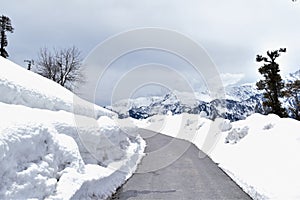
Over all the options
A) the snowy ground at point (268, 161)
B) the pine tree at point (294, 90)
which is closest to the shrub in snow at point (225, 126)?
the snowy ground at point (268, 161)

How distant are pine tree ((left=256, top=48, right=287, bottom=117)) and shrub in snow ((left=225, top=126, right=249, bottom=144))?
1617 cm

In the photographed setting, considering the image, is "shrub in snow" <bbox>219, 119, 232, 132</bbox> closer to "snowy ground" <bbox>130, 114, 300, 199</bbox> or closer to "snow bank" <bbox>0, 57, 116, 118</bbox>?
"snowy ground" <bbox>130, 114, 300, 199</bbox>

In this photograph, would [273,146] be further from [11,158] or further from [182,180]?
[11,158]

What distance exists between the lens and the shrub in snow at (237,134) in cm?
1689

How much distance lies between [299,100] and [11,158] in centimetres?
3417

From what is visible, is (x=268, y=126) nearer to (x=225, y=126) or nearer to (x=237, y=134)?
(x=237, y=134)

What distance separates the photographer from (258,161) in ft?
33.9

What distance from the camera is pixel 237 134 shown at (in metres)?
17.3

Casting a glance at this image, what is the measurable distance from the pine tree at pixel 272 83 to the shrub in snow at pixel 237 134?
16.2 metres

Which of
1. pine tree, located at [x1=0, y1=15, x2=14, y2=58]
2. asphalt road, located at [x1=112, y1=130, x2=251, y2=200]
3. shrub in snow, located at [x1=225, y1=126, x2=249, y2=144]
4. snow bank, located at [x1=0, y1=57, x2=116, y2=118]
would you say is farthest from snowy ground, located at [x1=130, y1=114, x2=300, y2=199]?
pine tree, located at [x1=0, y1=15, x2=14, y2=58]

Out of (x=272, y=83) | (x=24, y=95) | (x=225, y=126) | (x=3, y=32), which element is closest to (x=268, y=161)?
(x=24, y=95)

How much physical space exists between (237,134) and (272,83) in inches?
703

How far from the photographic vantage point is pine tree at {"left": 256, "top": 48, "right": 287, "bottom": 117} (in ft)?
103

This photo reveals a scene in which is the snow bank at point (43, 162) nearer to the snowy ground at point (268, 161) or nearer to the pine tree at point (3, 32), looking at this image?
the snowy ground at point (268, 161)
